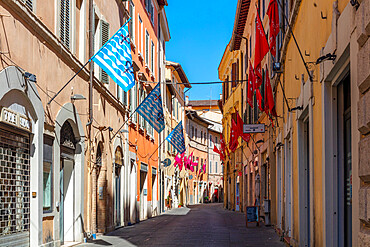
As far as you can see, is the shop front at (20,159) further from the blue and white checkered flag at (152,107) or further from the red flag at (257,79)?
the blue and white checkered flag at (152,107)

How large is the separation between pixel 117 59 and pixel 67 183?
3.55 metres

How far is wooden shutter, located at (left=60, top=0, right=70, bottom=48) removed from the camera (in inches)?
540

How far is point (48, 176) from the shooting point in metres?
12.7

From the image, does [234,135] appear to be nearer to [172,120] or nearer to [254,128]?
[254,128]

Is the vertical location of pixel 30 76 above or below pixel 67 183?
above

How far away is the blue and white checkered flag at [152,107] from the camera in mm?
20516

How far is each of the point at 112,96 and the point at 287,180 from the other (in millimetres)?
7446

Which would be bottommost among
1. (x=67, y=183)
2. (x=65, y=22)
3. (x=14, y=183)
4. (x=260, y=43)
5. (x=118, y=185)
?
(x=118, y=185)

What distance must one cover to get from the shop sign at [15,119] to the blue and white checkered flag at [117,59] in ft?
9.28

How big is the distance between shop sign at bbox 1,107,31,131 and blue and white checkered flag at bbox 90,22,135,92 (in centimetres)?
283

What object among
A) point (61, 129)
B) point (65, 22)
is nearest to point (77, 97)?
point (61, 129)

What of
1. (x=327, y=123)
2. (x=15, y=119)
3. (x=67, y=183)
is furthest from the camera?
(x=67, y=183)

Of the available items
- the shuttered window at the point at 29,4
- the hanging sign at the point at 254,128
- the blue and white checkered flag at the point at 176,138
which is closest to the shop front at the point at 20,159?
the shuttered window at the point at 29,4

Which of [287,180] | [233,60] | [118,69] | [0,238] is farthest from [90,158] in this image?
[233,60]
